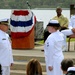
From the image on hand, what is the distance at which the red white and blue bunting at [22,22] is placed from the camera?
11.0 meters

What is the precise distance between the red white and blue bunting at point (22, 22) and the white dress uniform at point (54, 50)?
366cm

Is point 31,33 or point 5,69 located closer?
point 5,69

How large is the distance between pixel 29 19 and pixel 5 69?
129 inches

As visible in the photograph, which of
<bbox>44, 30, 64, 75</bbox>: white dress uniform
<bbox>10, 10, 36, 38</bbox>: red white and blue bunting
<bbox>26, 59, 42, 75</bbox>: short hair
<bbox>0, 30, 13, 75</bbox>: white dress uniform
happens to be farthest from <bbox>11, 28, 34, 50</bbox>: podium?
<bbox>26, 59, 42, 75</bbox>: short hair

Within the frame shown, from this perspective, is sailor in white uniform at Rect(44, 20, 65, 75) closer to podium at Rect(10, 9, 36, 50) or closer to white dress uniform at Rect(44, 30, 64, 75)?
white dress uniform at Rect(44, 30, 64, 75)

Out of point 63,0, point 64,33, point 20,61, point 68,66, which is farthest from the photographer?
point 63,0

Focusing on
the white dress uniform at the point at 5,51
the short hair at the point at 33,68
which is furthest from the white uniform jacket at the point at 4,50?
the short hair at the point at 33,68

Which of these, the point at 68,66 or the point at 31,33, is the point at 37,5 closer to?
the point at 31,33

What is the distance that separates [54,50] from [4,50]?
1011mm

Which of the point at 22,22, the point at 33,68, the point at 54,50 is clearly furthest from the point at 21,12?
the point at 33,68

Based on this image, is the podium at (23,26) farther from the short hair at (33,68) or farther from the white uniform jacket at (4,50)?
the short hair at (33,68)

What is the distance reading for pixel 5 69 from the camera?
7.90m

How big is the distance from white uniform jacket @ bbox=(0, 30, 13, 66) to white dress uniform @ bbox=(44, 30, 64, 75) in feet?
2.66

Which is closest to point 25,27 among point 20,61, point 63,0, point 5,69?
point 20,61
